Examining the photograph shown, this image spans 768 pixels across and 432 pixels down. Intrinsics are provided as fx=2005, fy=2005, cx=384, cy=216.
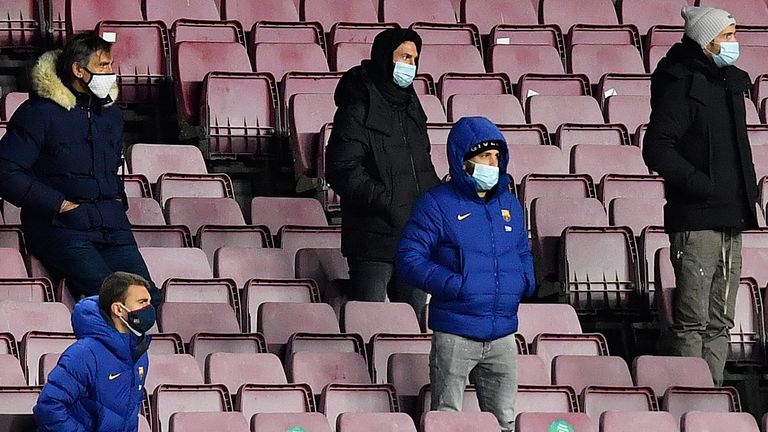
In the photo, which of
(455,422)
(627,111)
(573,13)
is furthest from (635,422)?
(573,13)

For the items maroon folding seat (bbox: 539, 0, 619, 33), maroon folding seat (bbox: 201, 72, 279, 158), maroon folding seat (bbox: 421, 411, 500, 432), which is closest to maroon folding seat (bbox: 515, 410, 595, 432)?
maroon folding seat (bbox: 421, 411, 500, 432)

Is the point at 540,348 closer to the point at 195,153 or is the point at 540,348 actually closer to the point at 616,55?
the point at 195,153

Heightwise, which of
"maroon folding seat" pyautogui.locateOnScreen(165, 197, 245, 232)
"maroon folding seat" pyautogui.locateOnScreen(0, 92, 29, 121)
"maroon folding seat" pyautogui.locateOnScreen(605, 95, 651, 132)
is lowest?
"maroon folding seat" pyautogui.locateOnScreen(165, 197, 245, 232)

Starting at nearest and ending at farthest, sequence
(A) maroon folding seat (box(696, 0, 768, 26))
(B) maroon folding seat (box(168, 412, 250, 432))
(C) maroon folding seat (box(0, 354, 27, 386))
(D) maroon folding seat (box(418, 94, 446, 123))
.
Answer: (B) maroon folding seat (box(168, 412, 250, 432)) < (C) maroon folding seat (box(0, 354, 27, 386)) < (D) maroon folding seat (box(418, 94, 446, 123)) < (A) maroon folding seat (box(696, 0, 768, 26))

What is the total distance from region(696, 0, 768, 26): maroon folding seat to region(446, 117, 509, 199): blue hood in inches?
175

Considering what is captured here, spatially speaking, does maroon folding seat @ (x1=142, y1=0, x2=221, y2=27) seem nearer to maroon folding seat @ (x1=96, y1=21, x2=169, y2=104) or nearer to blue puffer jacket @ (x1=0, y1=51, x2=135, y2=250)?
maroon folding seat @ (x1=96, y1=21, x2=169, y2=104)

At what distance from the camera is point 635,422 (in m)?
6.08

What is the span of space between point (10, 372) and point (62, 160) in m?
0.99

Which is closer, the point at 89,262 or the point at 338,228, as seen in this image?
the point at 89,262

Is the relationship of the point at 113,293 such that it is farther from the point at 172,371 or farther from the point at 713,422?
the point at 713,422

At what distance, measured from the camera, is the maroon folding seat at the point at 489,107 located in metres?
8.57

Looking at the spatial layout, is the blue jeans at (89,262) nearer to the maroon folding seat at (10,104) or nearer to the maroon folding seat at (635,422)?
the maroon folding seat at (10,104)

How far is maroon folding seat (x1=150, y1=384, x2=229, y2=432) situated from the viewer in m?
5.92

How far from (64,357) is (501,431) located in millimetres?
1327
